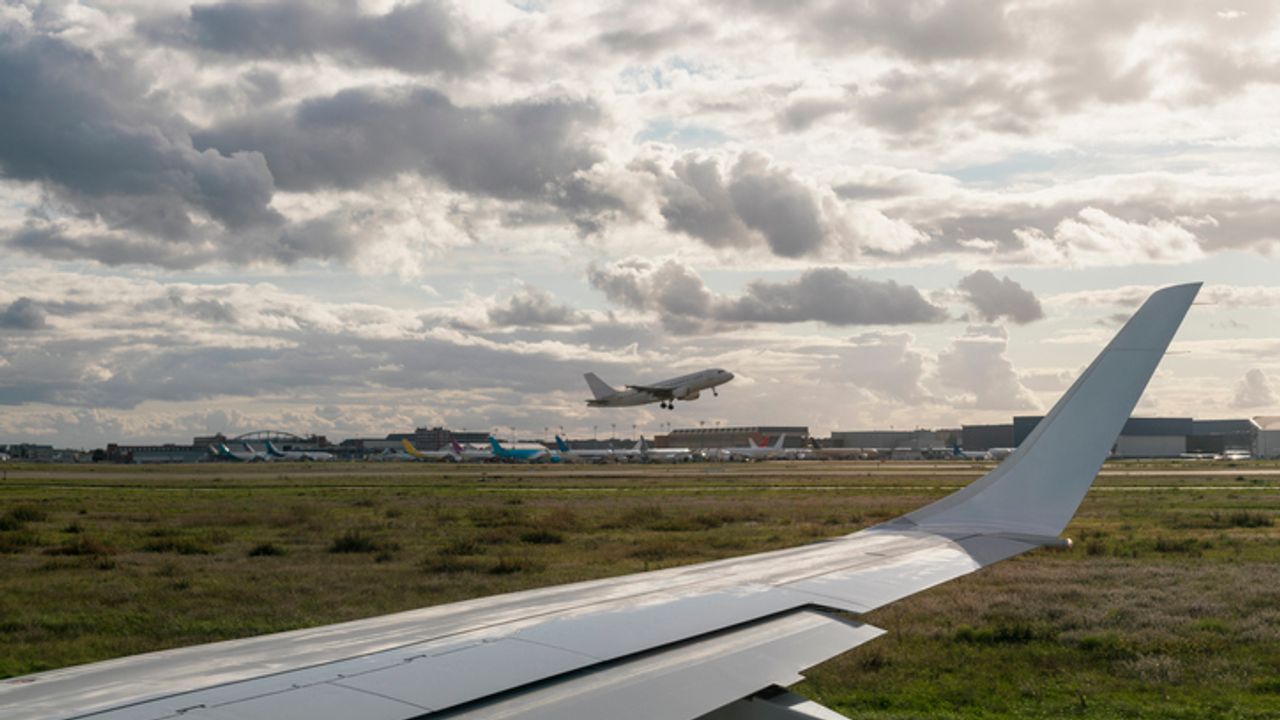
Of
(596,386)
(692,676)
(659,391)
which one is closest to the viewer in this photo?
(692,676)

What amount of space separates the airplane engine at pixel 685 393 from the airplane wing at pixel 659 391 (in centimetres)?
46

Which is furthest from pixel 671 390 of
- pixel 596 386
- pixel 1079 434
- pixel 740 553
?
pixel 1079 434

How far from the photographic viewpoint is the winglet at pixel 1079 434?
652 cm

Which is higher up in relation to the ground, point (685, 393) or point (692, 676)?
point (685, 393)

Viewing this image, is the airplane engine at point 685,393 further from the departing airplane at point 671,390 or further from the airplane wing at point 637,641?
the airplane wing at point 637,641

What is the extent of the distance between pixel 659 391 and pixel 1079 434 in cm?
7245

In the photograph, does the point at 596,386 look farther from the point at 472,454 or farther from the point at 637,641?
the point at 637,641

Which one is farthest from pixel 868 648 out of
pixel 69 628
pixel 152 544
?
pixel 152 544

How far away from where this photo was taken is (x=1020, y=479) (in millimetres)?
7125

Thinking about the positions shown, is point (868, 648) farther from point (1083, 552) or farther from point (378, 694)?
point (1083, 552)

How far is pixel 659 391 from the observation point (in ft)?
260

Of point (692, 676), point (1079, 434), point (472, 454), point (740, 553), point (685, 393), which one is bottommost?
point (740, 553)

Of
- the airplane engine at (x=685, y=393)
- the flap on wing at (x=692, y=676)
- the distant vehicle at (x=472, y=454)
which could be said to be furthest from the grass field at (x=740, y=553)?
the distant vehicle at (x=472, y=454)

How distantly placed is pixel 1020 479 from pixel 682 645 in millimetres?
3840
